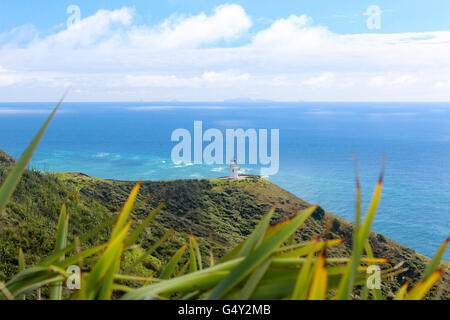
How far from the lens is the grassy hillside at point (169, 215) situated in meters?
7.61

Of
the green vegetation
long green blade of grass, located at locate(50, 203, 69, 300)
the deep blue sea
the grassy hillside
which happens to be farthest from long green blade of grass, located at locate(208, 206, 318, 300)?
the deep blue sea

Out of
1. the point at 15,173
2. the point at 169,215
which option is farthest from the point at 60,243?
the point at 169,215

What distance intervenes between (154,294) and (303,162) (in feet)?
251

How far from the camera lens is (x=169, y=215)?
76.7 feet

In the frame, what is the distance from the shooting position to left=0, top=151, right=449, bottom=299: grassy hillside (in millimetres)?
7613

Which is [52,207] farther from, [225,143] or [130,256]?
[225,143]

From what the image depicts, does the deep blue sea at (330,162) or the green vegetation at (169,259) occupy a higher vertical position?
the deep blue sea at (330,162)

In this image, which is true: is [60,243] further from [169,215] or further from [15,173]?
[169,215]

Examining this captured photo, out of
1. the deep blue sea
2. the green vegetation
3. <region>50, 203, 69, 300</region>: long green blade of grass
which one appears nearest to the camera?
the green vegetation

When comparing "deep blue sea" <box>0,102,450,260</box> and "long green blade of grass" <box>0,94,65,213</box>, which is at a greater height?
"deep blue sea" <box>0,102,450,260</box>

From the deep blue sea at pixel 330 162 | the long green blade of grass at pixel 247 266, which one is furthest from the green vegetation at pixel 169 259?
the deep blue sea at pixel 330 162

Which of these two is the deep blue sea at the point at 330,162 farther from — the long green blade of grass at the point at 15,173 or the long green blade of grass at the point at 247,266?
the long green blade of grass at the point at 247,266

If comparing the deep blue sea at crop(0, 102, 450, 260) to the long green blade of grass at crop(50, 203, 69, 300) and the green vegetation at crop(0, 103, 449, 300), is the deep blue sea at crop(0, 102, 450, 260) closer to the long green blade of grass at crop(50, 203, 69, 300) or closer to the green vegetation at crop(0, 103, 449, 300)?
the green vegetation at crop(0, 103, 449, 300)

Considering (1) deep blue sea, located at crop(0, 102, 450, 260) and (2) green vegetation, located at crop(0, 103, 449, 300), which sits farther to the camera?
(1) deep blue sea, located at crop(0, 102, 450, 260)
